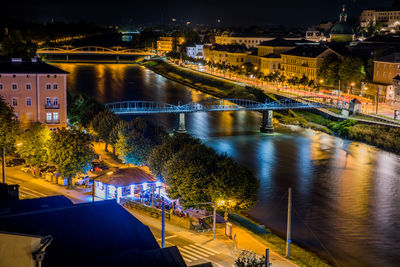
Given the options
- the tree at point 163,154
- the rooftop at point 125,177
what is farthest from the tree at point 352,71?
the rooftop at point 125,177

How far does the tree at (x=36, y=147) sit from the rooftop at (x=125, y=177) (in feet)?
5.80

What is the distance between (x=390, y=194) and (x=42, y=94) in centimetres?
971

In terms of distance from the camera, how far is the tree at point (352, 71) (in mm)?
26297

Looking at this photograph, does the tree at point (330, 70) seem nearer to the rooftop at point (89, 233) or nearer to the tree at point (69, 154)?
the tree at point (69, 154)

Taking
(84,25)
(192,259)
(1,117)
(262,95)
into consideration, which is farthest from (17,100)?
(84,25)

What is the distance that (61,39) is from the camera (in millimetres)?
74562

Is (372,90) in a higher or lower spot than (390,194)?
higher

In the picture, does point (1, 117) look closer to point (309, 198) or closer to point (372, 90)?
point (309, 198)

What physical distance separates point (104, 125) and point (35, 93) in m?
2.19

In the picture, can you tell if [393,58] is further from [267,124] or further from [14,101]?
[14,101]

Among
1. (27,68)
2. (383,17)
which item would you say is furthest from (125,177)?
(383,17)

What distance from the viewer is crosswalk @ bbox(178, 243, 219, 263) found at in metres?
7.38

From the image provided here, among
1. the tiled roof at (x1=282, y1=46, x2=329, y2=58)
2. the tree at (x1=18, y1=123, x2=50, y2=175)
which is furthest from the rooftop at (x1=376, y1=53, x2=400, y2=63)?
the tree at (x1=18, y1=123, x2=50, y2=175)

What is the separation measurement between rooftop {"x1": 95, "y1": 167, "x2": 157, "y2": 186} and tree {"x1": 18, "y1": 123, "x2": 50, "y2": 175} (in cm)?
177
